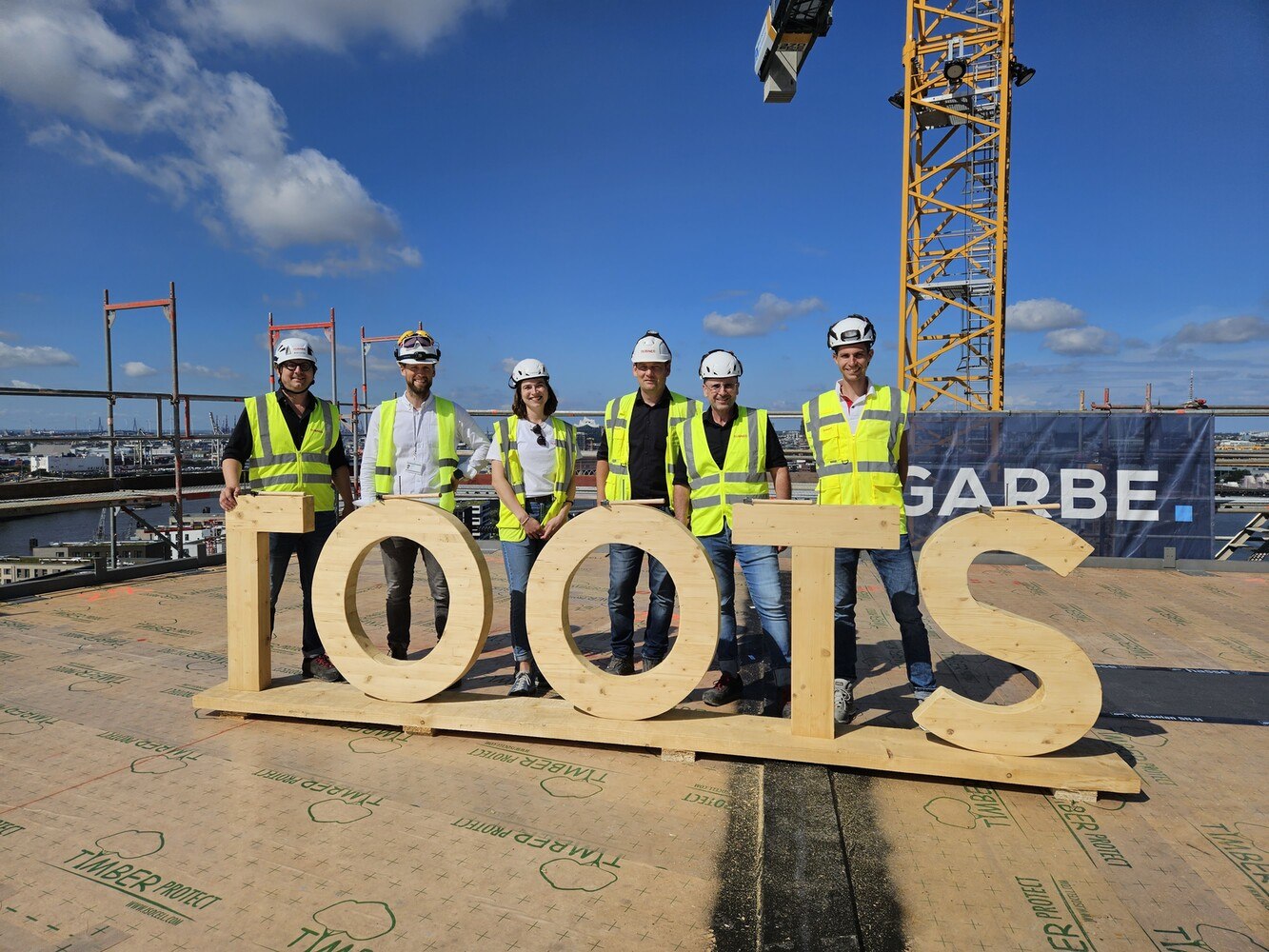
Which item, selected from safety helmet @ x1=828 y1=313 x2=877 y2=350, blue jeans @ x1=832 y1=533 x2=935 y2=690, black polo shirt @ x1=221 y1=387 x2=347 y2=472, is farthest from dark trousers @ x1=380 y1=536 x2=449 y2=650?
safety helmet @ x1=828 y1=313 x2=877 y2=350

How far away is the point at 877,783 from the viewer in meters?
2.96

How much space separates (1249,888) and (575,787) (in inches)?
90.9

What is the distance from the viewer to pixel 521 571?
162 inches

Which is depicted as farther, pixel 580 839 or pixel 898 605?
pixel 898 605

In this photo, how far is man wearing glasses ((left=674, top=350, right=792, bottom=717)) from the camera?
12.1ft

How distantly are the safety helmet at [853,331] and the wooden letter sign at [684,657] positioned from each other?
3.11ft

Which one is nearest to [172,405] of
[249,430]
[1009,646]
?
[249,430]

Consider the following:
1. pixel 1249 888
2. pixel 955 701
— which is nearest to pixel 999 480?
pixel 955 701

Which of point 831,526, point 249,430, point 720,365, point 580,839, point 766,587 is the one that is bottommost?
point 580,839

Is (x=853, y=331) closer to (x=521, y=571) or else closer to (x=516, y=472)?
(x=516, y=472)

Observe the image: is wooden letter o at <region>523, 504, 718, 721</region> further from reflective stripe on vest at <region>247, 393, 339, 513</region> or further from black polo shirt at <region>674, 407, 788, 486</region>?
reflective stripe on vest at <region>247, 393, 339, 513</region>

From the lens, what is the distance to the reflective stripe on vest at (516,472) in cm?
409

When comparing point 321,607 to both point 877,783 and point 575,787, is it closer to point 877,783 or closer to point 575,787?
point 575,787

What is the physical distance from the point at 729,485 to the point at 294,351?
269 centimetres
